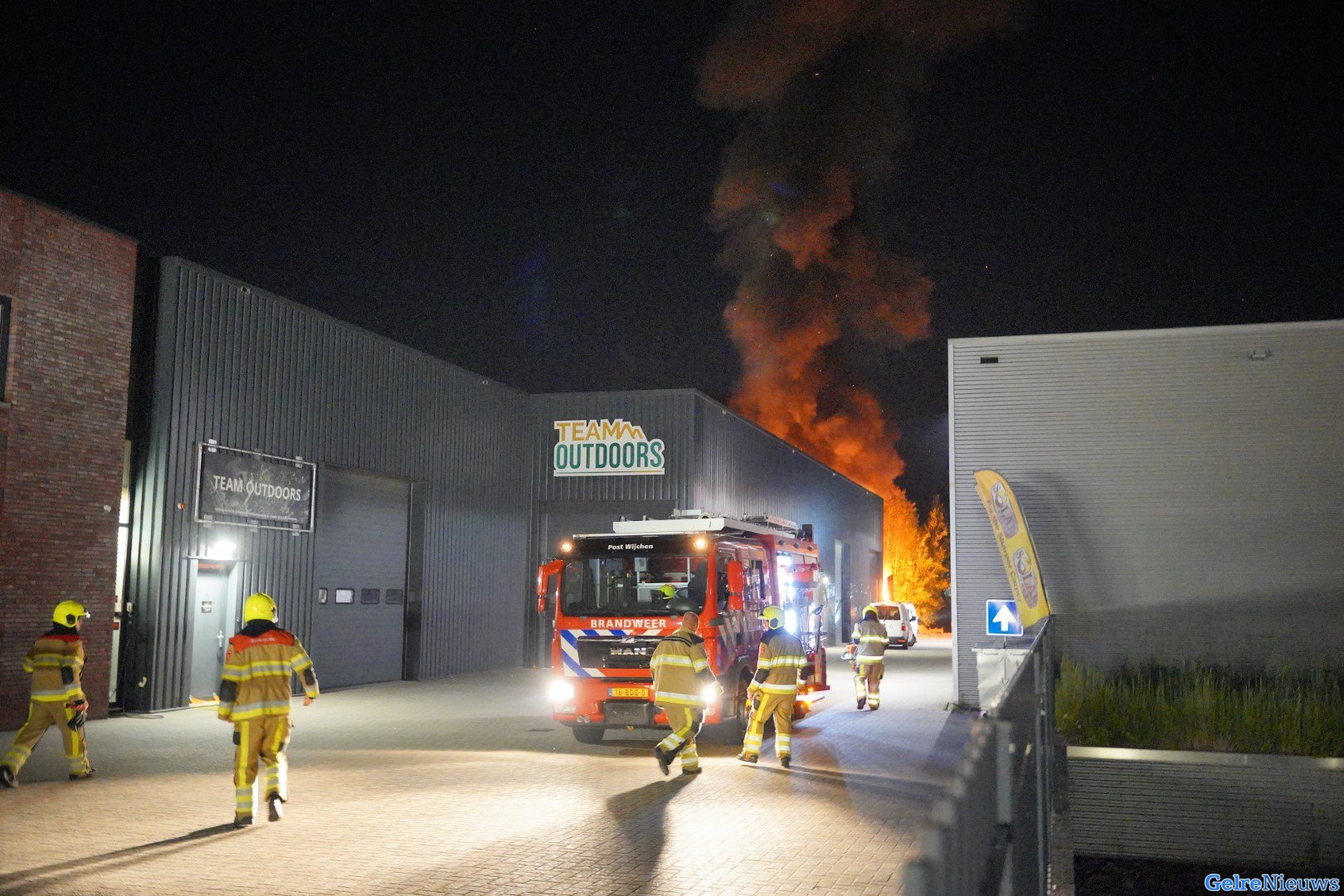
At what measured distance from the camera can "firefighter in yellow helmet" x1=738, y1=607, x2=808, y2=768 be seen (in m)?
12.6

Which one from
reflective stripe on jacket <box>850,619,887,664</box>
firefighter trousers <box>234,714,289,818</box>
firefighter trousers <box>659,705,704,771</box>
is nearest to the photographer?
firefighter trousers <box>234,714,289,818</box>

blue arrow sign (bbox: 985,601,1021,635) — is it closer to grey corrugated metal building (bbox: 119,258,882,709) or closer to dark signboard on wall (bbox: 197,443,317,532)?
grey corrugated metal building (bbox: 119,258,882,709)

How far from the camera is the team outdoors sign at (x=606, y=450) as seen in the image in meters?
28.8

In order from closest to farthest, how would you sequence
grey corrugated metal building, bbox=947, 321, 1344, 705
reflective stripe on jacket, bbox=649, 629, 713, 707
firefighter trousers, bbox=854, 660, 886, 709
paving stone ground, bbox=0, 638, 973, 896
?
paving stone ground, bbox=0, 638, 973, 896 < reflective stripe on jacket, bbox=649, 629, 713, 707 < grey corrugated metal building, bbox=947, 321, 1344, 705 < firefighter trousers, bbox=854, 660, 886, 709

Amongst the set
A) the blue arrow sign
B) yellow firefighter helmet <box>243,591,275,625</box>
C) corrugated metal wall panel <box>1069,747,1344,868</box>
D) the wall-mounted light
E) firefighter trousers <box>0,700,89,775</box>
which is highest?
the wall-mounted light

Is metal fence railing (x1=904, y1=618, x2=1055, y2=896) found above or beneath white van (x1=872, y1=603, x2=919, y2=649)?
above

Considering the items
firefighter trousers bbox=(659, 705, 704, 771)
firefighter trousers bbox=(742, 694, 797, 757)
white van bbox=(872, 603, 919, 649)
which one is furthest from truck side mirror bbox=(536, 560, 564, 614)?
white van bbox=(872, 603, 919, 649)

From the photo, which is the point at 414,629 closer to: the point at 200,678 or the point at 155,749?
the point at 200,678

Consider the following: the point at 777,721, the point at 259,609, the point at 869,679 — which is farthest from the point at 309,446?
the point at 259,609

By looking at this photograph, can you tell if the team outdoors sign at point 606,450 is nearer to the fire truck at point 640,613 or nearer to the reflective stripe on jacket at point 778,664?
the fire truck at point 640,613

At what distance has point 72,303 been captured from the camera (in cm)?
1591

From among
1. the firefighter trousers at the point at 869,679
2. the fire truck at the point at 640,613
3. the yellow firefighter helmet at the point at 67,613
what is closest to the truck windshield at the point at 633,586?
the fire truck at the point at 640,613

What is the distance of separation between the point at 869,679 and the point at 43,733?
11916 mm

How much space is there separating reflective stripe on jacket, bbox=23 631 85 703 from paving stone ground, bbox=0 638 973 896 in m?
0.87
